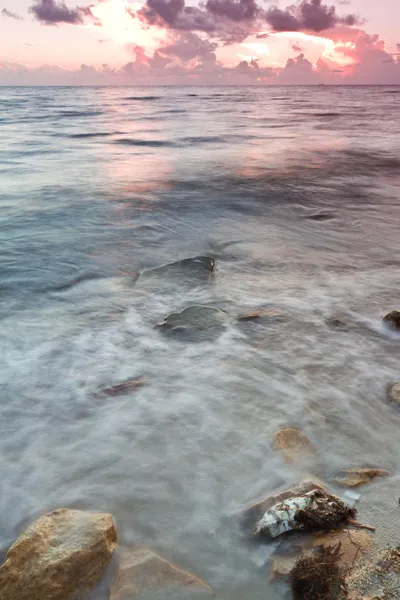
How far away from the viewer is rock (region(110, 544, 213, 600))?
215 cm

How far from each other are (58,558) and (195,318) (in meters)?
2.78

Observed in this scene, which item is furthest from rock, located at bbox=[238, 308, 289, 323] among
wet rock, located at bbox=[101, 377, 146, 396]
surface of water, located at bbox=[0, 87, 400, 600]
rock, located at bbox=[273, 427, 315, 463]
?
rock, located at bbox=[273, 427, 315, 463]

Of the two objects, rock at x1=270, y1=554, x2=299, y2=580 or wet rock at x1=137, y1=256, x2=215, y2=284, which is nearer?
rock at x1=270, y1=554, x2=299, y2=580

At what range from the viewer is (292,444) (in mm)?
3027

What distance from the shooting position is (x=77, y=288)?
18.8ft

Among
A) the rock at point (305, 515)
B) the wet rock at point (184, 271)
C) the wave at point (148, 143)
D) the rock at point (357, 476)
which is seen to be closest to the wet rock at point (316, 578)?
the rock at point (305, 515)

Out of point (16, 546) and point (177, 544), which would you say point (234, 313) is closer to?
point (177, 544)

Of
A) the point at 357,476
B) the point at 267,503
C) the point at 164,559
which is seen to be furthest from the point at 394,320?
the point at 164,559

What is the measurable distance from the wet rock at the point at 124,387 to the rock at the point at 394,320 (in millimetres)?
2242

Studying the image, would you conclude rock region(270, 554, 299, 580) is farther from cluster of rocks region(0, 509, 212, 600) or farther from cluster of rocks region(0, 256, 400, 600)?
cluster of rocks region(0, 509, 212, 600)

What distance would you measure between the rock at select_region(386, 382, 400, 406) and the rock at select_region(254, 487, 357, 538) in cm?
127

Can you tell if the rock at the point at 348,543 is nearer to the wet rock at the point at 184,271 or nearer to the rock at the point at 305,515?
the rock at the point at 305,515

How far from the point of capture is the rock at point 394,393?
11.4ft

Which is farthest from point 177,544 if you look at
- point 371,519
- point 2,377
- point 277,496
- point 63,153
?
point 63,153
